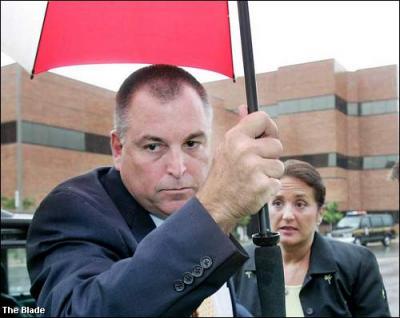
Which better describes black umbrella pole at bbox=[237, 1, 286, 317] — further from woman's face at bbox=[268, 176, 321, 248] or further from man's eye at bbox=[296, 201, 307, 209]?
man's eye at bbox=[296, 201, 307, 209]

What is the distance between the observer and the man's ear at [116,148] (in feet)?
4.54

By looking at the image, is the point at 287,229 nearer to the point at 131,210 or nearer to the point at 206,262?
the point at 131,210

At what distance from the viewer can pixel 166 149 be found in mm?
1162

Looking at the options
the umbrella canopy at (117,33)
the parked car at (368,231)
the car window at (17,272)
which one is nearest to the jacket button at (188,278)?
the umbrella canopy at (117,33)

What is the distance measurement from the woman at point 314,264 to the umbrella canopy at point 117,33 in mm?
638

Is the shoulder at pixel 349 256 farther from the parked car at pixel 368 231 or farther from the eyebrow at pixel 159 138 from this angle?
the parked car at pixel 368 231

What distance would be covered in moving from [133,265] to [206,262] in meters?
0.11

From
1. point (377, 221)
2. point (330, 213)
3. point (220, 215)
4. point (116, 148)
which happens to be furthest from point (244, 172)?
point (377, 221)

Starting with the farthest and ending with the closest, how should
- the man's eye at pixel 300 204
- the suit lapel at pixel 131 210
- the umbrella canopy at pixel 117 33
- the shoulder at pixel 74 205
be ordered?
the man's eye at pixel 300 204 → the umbrella canopy at pixel 117 33 → the suit lapel at pixel 131 210 → the shoulder at pixel 74 205

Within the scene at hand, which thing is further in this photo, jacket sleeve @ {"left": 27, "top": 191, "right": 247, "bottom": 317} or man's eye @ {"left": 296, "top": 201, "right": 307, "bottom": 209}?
man's eye @ {"left": 296, "top": 201, "right": 307, "bottom": 209}

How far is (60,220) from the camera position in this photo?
1.11 metres

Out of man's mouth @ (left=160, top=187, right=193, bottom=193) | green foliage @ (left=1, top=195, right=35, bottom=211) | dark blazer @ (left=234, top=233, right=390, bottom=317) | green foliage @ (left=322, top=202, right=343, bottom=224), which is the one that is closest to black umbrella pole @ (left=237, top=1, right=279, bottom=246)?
man's mouth @ (left=160, top=187, right=193, bottom=193)

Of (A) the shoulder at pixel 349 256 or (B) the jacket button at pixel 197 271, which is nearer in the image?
(B) the jacket button at pixel 197 271

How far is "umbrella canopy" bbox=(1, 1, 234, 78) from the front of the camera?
1326 millimetres
